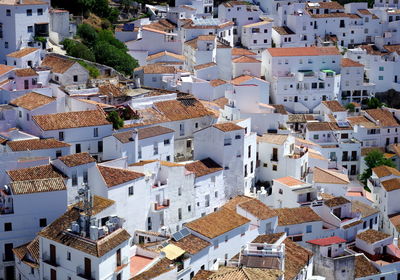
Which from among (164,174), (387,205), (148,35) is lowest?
(387,205)

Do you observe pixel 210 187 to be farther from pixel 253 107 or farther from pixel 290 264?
pixel 253 107

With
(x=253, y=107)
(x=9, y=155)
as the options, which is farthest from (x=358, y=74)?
(x=9, y=155)

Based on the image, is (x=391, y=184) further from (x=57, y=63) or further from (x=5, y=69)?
(x=5, y=69)

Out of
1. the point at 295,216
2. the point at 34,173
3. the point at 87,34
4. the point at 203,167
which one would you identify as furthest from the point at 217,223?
the point at 87,34

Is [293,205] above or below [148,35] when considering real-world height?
below

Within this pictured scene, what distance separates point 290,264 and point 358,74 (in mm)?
30237

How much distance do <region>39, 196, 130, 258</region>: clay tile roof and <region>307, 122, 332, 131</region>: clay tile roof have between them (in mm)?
24090

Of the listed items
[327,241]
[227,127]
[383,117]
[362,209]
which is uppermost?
[227,127]

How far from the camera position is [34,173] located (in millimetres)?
44625

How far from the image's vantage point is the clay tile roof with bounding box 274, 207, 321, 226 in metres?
49.4

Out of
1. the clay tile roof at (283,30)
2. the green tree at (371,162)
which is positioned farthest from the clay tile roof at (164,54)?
the green tree at (371,162)

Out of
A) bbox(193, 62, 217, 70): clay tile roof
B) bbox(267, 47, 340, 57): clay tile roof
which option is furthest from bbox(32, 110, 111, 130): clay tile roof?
bbox(267, 47, 340, 57): clay tile roof

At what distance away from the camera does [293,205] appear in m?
52.1

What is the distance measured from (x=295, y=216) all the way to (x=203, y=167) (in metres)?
5.62
